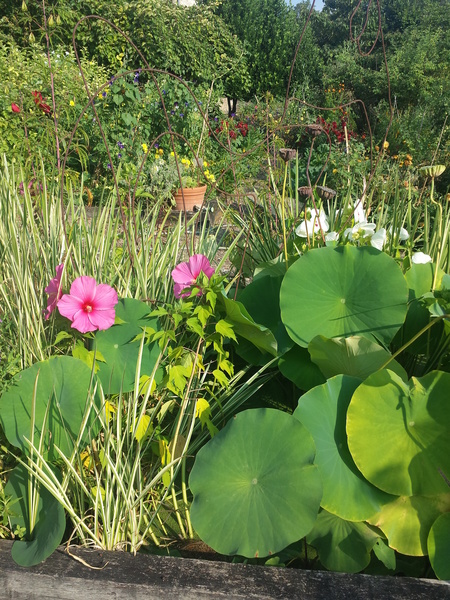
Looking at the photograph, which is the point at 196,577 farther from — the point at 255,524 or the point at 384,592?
the point at 384,592

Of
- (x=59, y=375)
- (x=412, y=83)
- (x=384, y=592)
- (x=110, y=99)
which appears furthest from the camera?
(x=412, y=83)

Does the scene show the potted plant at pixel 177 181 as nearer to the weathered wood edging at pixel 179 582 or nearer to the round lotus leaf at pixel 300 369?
the round lotus leaf at pixel 300 369

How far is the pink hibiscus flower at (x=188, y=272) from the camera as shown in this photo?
1.69 meters

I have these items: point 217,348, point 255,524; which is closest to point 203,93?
point 217,348

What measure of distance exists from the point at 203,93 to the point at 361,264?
19.6 ft

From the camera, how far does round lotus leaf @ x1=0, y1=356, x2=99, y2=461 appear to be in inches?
57.2

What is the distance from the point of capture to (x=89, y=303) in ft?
5.21

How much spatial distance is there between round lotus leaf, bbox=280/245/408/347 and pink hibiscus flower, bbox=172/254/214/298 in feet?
0.87

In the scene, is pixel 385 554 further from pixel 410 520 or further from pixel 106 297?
pixel 106 297

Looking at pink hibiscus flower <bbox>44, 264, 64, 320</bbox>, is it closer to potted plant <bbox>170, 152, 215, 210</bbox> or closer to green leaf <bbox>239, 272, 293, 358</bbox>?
green leaf <bbox>239, 272, 293, 358</bbox>

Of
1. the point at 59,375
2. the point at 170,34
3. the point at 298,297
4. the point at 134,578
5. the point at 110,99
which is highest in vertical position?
the point at 170,34

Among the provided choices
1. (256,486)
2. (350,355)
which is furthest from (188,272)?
(256,486)

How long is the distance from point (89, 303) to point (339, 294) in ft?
2.44

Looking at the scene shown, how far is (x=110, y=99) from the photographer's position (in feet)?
17.1
